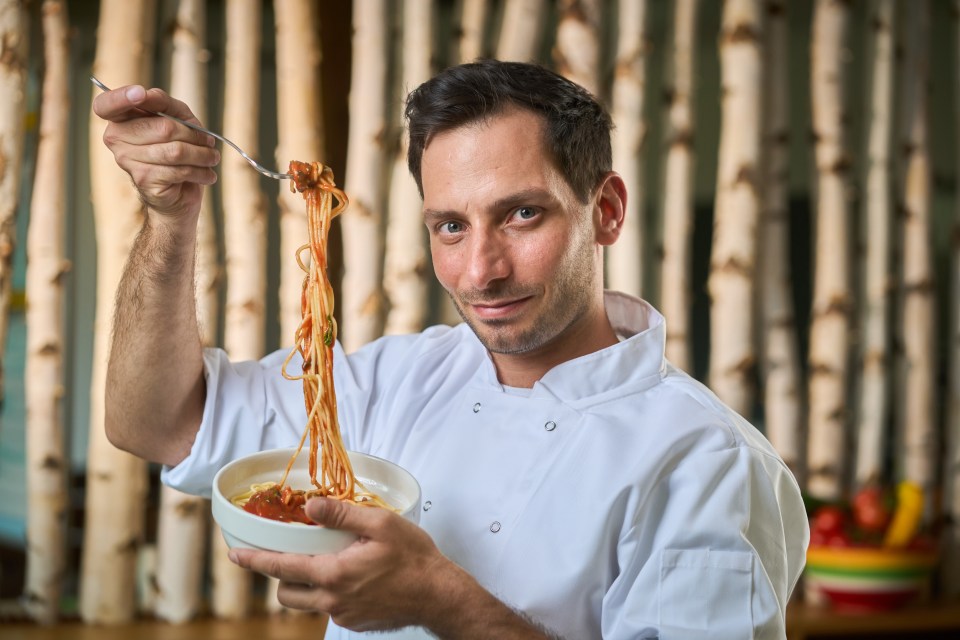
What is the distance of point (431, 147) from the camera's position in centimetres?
167

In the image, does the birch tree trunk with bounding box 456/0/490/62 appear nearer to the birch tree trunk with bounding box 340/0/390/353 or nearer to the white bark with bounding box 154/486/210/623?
the birch tree trunk with bounding box 340/0/390/353

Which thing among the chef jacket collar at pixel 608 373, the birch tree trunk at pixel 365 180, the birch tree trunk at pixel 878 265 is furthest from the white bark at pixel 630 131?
the chef jacket collar at pixel 608 373

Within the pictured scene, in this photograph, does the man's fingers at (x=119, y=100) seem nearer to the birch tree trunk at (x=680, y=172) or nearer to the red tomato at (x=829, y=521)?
the birch tree trunk at (x=680, y=172)

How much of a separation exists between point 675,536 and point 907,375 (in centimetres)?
250

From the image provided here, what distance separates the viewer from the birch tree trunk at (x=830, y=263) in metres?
3.41

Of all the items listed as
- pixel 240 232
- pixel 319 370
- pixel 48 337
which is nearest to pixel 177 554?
pixel 48 337

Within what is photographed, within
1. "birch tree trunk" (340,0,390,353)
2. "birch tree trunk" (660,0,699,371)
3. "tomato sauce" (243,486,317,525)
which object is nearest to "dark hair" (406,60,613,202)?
"tomato sauce" (243,486,317,525)

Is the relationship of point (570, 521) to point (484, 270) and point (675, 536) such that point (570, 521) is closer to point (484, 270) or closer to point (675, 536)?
point (675, 536)

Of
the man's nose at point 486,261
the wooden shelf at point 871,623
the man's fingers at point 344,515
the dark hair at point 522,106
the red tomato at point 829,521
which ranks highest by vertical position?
the dark hair at point 522,106

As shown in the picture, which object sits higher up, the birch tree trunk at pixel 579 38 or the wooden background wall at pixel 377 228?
the birch tree trunk at pixel 579 38

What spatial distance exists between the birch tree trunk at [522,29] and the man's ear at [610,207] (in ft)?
4.97

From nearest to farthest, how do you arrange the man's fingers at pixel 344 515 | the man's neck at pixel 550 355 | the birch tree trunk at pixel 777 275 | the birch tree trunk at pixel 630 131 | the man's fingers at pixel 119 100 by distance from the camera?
the man's fingers at pixel 344 515
the man's fingers at pixel 119 100
the man's neck at pixel 550 355
the birch tree trunk at pixel 630 131
the birch tree trunk at pixel 777 275

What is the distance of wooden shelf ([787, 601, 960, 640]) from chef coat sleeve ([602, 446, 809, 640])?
5.92 feet

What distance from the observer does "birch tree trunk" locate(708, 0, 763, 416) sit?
3.29m
